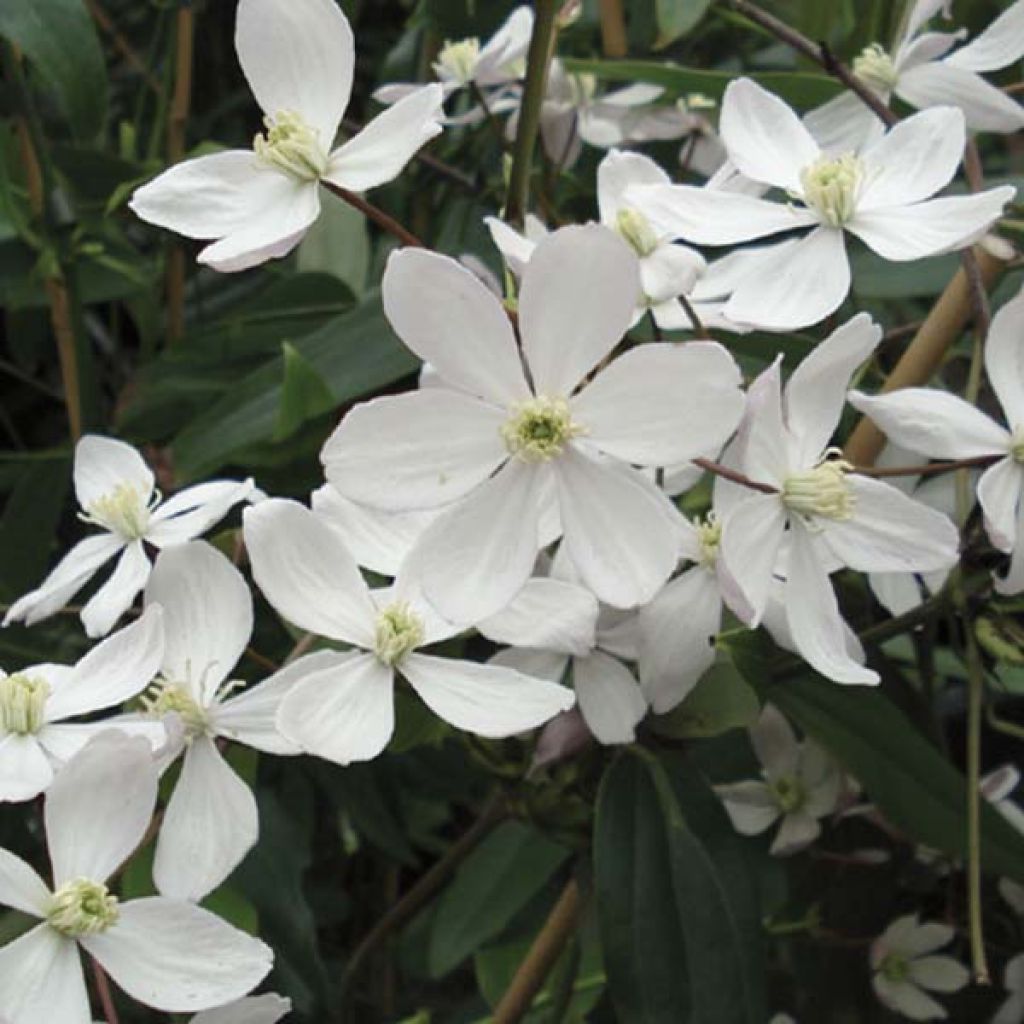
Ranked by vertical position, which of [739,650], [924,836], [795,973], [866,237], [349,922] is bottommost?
[349,922]

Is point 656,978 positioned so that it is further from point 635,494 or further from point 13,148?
point 13,148

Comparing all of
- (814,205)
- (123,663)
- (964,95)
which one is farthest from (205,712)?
(964,95)

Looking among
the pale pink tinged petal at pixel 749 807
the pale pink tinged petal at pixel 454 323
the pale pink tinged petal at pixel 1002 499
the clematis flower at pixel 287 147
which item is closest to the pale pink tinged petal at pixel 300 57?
the clematis flower at pixel 287 147

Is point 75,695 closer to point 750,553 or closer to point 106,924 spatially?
point 106,924

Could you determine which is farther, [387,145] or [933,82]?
[933,82]

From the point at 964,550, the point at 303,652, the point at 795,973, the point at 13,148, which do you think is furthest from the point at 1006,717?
the point at 13,148

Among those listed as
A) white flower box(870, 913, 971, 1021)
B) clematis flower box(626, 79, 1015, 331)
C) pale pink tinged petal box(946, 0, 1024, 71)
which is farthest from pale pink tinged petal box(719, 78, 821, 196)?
white flower box(870, 913, 971, 1021)

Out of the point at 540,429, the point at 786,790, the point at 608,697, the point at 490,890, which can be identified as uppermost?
the point at 540,429

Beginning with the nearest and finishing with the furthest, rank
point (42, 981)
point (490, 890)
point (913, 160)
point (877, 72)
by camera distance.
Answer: point (42, 981) → point (913, 160) → point (877, 72) → point (490, 890)
